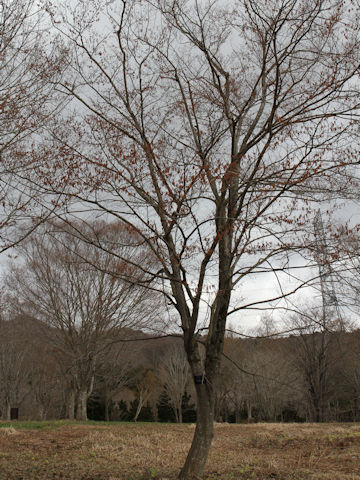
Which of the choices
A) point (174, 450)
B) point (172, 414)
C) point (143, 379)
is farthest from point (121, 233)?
point (172, 414)

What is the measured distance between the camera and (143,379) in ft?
79.5

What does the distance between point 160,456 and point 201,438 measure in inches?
119

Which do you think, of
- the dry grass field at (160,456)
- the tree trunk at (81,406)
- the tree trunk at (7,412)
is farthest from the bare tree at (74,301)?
the tree trunk at (7,412)

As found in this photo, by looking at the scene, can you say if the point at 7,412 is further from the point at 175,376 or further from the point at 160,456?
the point at 160,456

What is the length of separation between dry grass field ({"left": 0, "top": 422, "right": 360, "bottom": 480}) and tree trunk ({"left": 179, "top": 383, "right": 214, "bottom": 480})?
0.46 metres

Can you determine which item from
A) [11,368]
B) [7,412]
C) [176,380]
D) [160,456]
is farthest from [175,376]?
[160,456]

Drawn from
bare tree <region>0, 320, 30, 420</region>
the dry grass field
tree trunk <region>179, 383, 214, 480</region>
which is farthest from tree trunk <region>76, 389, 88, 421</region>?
tree trunk <region>179, 383, 214, 480</region>

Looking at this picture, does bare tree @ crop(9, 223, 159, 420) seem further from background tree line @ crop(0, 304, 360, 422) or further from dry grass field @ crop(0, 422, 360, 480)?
dry grass field @ crop(0, 422, 360, 480)

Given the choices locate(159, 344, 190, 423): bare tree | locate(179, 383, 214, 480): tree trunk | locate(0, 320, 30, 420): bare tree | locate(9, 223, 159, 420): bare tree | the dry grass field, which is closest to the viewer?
locate(179, 383, 214, 480): tree trunk

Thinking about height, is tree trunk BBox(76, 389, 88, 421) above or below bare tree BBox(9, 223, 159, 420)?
below

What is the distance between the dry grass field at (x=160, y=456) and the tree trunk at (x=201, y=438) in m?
0.46

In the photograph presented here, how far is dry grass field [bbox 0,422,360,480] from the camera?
16.8 ft

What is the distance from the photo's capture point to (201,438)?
439 centimetres

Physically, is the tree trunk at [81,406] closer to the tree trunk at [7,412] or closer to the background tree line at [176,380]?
the background tree line at [176,380]
